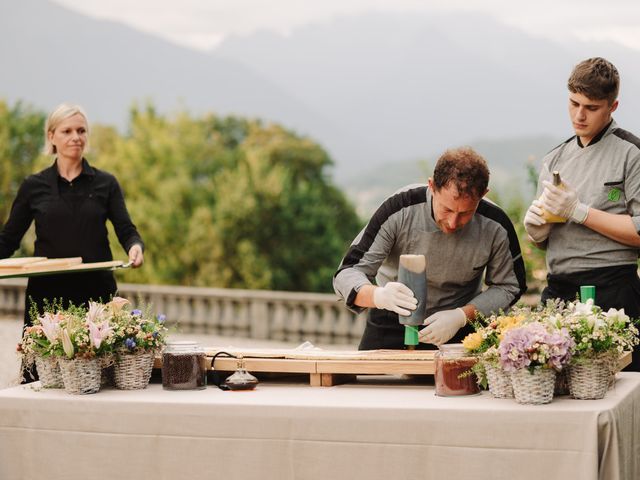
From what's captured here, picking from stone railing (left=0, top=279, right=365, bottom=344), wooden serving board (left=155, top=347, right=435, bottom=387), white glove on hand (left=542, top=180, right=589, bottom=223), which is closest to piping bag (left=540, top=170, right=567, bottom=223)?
white glove on hand (left=542, top=180, right=589, bottom=223)

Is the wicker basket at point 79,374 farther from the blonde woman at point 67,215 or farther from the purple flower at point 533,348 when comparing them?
the purple flower at point 533,348

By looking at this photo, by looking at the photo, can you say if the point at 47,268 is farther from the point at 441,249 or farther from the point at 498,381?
the point at 498,381

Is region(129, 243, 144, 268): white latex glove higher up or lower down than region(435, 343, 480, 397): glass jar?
higher up

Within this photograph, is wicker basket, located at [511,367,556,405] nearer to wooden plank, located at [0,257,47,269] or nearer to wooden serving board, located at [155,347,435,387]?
wooden serving board, located at [155,347,435,387]

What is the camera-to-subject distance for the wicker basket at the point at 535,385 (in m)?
3.35

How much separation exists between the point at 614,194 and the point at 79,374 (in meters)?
2.10

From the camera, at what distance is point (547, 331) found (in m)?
3.43

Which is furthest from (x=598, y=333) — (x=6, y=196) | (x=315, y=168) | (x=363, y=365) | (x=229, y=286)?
(x=315, y=168)

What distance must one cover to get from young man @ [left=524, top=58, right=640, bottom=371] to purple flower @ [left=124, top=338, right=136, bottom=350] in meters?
1.59

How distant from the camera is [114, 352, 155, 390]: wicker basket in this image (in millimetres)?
3865

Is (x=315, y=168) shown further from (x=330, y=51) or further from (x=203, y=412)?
(x=330, y=51)

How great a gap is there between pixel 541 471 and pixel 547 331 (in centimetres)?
45

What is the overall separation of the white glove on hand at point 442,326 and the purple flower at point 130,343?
3.41 ft

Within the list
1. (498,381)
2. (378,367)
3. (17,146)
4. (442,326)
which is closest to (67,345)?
(378,367)
